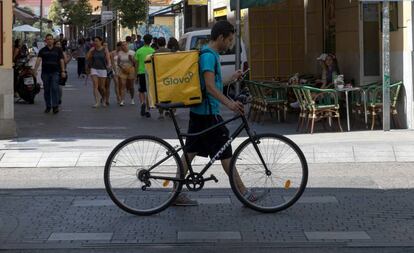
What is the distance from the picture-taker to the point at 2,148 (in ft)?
38.1

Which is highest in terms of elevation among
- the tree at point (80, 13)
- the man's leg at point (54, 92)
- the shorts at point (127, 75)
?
the tree at point (80, 13)

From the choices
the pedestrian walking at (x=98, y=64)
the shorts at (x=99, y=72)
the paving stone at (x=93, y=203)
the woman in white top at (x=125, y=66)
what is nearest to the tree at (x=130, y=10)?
the woman in white top at (x=125, y=66)

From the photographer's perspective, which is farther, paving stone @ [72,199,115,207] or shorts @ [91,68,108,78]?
shorts @ [91,68,108,78]

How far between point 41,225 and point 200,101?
1947 millimetres

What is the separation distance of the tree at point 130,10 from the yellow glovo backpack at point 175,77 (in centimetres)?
3152

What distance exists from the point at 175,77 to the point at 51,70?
397 inches

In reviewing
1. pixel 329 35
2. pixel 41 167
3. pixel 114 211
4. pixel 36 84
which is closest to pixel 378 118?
pixel 329 35

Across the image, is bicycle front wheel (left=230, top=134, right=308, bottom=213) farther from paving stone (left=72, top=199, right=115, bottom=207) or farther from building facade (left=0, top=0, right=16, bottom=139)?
building facade (left=0, top=0, right=16, bottom=139)

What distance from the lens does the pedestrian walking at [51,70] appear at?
16766mm

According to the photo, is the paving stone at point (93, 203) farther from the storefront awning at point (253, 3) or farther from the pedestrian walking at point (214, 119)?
the storefront awning at point (253, 3)

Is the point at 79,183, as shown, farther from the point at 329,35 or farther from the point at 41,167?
the point at 329,35

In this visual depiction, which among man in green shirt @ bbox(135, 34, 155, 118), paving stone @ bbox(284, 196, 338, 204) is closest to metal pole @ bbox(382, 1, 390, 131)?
paving stone @ bbox(284, 196, 338, 204)

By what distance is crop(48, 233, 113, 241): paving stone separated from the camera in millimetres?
6699

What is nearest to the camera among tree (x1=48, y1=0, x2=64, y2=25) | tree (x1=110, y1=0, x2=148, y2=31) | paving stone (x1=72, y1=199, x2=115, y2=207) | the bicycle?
the bicycle
